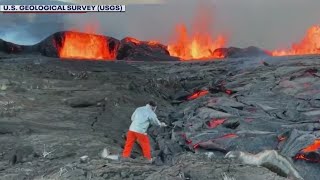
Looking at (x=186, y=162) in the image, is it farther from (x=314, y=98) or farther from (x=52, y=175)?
(x=314, y=98)

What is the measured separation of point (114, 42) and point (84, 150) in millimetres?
49187

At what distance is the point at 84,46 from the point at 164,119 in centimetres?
4561

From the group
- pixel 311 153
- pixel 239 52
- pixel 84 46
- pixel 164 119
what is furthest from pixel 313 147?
pixel 84 46

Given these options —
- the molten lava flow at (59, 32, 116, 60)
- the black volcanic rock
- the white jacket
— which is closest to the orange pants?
the white jacket

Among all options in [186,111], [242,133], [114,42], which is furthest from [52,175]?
[114,42]

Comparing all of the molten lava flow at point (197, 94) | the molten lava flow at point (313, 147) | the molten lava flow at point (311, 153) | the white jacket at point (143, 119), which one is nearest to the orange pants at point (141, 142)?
the white jacket at point (143, 119)

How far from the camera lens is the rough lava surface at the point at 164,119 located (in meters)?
9.93

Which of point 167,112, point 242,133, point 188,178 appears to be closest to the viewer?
point 188,178

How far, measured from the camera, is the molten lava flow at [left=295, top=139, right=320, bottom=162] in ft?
37.8

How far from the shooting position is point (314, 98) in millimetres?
21281

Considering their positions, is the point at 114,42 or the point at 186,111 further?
the point at 114,42

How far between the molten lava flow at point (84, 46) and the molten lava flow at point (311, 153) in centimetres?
5033

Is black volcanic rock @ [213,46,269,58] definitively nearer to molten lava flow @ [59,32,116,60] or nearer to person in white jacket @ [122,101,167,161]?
molten lava flow @ [59,32,116,60]

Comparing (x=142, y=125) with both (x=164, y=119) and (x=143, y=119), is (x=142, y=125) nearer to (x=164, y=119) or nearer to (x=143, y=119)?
(x=143, y=119)
